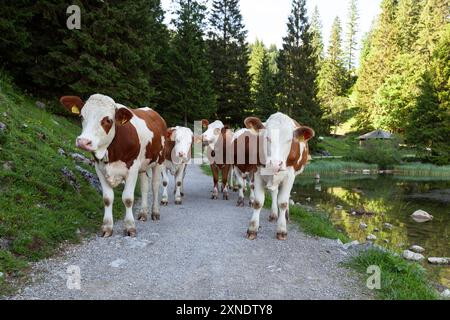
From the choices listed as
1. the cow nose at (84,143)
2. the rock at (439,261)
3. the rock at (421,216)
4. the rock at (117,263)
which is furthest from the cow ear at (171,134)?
the rock at (421,216)

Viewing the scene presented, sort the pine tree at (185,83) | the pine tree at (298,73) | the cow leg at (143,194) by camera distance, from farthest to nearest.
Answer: the pine tree at (298,73) → the pine tree at (185,83) → the cow leg at (143,194)

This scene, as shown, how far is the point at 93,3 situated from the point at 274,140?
56.1 feet

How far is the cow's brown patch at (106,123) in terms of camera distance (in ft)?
18.4

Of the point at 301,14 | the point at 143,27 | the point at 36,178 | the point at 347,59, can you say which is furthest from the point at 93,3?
the point at 347,59

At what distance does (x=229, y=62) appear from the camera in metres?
46.4

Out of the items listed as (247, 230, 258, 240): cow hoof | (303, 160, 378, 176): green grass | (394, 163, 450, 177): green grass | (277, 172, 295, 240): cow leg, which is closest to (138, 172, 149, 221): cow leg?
(247, 230, 258, 240): cow hoof

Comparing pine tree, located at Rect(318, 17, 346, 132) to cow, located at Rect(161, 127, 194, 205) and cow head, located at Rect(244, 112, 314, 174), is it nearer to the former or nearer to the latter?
cow, located at Rect(161, 127, 194, 205)

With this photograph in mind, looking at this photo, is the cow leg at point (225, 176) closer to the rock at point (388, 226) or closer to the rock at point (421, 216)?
the rock at point (388, 226)

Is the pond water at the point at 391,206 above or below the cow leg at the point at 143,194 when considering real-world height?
below

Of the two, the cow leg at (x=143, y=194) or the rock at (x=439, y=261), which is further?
the rock at (x=439, y=261)

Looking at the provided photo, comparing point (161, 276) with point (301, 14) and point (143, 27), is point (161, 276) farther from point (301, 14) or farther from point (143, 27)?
point (301, 14)

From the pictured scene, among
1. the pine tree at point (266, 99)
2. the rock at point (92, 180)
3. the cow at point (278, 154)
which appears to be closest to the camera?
the cow at point (278, 154)

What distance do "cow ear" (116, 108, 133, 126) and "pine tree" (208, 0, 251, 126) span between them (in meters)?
39.0

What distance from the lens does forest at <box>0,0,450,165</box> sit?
60.4ft
